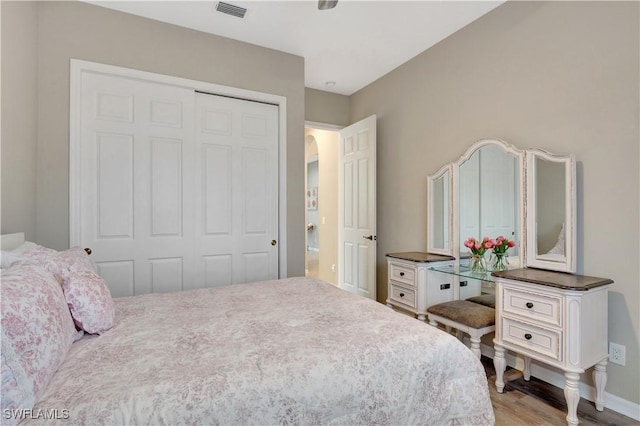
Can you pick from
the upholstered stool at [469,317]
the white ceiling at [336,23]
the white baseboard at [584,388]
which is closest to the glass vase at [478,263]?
the upholstered stool at [469,317]

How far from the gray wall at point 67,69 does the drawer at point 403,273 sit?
37.7 inches

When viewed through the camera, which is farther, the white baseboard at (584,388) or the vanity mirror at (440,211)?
the vanity mirror at (440,211)

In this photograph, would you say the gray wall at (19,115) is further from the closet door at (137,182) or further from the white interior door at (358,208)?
the white interior door at (358,208)

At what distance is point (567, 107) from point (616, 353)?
156cm

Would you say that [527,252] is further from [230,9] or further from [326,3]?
[230,9]

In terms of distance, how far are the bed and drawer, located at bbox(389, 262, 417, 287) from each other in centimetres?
128

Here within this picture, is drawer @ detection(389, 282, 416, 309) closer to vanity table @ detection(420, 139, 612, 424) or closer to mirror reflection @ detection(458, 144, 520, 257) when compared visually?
vanity table @ detection(420, 139, 612, 424)

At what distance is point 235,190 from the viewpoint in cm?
307

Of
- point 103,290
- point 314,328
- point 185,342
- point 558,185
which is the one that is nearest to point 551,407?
point 558,185

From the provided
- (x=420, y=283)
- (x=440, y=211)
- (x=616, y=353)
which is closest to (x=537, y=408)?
(x=616, y=353)

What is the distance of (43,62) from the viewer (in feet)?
7.75

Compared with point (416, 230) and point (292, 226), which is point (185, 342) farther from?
point (416, 230)

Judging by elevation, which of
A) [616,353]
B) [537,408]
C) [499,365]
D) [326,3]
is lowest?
[537,408]

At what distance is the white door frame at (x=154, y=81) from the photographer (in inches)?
95.7
